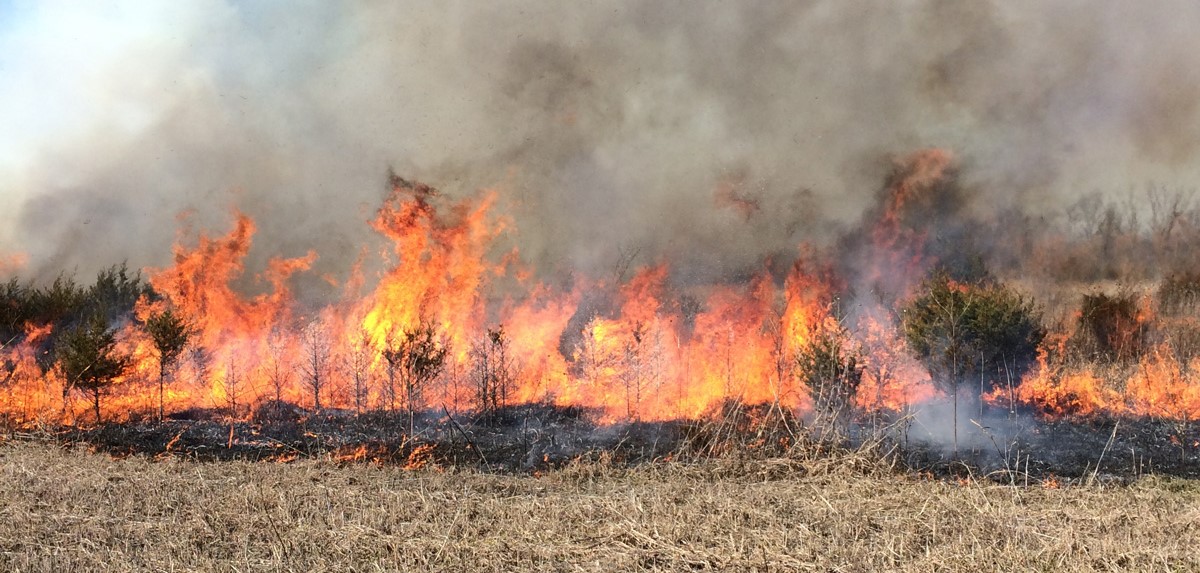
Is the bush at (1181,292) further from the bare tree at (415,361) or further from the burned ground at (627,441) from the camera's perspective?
the bare tree at (415,361)

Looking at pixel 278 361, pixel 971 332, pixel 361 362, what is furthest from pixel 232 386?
pixel 971 332

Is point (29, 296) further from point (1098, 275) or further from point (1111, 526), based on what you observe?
point (1098, 275)

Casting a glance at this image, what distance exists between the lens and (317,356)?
69.3 feet

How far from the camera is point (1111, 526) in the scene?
21.6 feet

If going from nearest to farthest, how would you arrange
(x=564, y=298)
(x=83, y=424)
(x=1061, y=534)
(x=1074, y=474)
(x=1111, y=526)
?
(x=1061, y=534)
(x=1111, y=526)
(x=1074, y=474)
(x=83, y=424)
(x=564, y=298)

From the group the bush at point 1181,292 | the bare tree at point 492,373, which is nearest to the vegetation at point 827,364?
the bare tree at point 492,373

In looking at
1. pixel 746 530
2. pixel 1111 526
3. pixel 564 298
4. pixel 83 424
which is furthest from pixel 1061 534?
pixel 564 298

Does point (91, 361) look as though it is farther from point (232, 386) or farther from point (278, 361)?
point (278, 361)

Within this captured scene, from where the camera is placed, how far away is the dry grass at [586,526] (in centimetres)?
583

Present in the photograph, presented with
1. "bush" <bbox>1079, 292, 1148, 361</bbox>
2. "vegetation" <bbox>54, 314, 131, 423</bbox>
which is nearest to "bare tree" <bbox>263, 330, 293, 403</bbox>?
"vegetation" <bbox>54, 314, 131, 423</bbox>

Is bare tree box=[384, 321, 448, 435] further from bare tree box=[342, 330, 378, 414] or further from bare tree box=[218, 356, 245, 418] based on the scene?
bare tree box=[218, 356, 245, 418]

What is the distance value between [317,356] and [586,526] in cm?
1605

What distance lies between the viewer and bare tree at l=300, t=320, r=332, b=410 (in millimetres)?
20484

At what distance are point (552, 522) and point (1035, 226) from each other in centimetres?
2477
